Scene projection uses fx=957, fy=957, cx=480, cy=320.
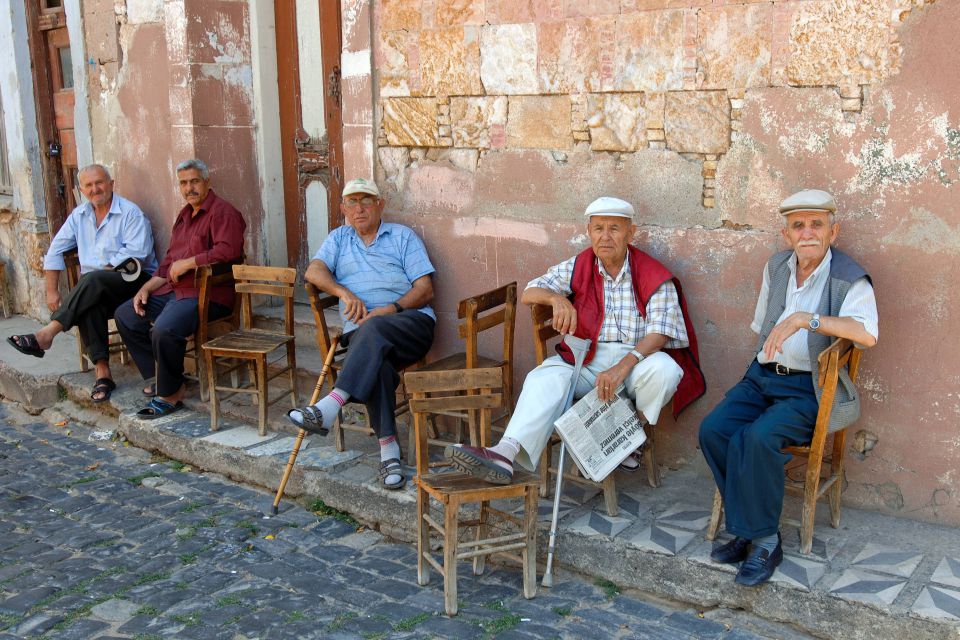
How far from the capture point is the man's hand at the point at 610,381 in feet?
13.1

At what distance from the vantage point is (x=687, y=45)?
13.9ft

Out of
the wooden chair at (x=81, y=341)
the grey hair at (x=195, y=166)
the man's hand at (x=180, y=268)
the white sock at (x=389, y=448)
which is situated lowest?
the white sock at (x=389, y=448)

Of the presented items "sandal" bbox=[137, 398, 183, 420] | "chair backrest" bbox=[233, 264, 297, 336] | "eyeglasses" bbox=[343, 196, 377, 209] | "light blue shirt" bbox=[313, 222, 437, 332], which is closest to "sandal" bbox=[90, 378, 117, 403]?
"sandal" bbox=[137, 398, 183, 420]

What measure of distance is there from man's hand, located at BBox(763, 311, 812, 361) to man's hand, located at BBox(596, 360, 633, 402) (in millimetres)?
635

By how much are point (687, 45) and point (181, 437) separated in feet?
11.4

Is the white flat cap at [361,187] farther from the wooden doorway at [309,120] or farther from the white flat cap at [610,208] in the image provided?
the white flat cap at [610,208]

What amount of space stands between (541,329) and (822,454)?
1.38 metres

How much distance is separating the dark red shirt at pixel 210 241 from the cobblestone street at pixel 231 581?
1284 mm

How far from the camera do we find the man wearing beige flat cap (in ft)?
11.8

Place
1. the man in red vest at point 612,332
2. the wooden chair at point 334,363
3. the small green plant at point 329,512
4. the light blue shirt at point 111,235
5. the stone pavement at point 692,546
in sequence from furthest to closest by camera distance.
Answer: the light blue shirt at point 111,235, the wooden chair at point 334,363, the small green plant at point 329,512, the man in red vest at point 612,332, the stone pavement at point 692,546

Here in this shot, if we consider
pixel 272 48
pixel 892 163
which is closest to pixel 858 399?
pixel 892 163

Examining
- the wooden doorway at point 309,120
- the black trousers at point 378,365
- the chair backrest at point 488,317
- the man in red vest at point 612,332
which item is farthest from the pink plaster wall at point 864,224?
the wooden doorway at point 309,120

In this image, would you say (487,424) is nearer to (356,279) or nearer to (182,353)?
(356,279)

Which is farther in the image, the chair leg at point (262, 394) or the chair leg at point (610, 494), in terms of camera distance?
the chair leg at point (262, 394)
